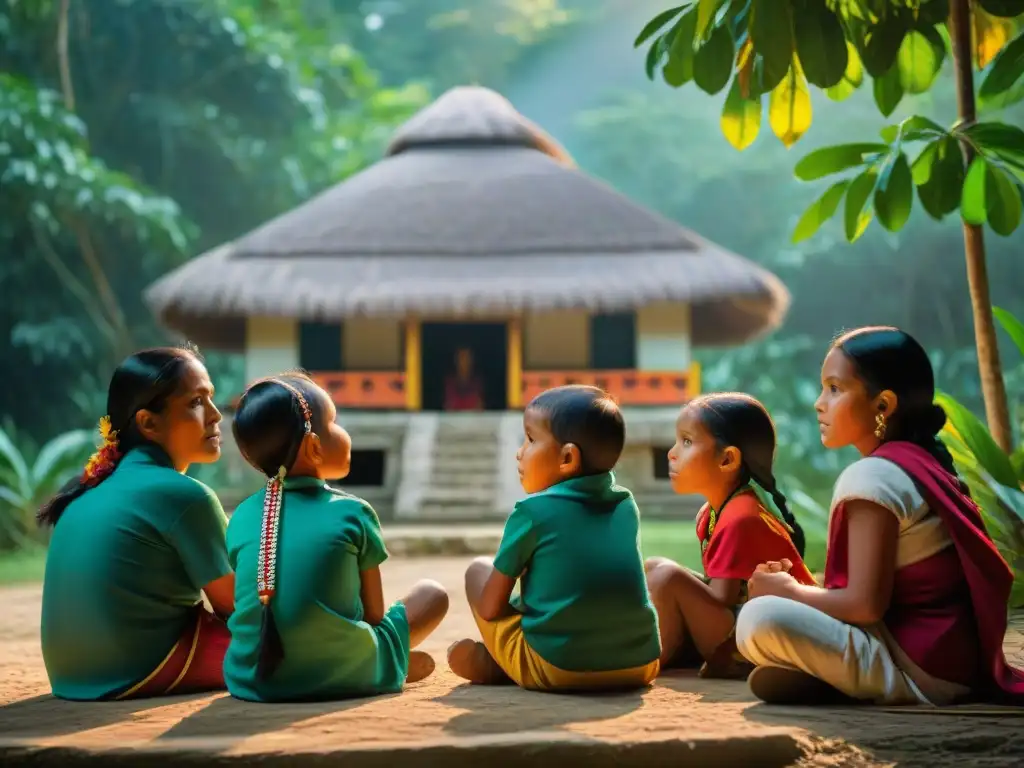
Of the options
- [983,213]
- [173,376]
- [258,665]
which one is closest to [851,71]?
[983,213]

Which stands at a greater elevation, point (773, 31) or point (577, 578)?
point (773, 31)

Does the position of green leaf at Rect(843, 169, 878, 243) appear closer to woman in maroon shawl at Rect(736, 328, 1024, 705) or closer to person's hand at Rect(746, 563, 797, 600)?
woman in maroon shawl at Rect(736, 328, 1024, 705)

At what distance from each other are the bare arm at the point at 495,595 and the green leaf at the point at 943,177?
2.40 meters

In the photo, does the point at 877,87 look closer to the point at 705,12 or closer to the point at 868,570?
the point at 705,12

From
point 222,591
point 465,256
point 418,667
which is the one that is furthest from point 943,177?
point 465,256

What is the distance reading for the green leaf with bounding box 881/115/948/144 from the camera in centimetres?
409

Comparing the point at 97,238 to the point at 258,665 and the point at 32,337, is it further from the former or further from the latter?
the point at 258,665

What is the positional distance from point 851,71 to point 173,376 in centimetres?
304

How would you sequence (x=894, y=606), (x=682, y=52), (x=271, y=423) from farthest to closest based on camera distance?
(x=682, y=52)
(x=271, y=423)
(x=894, y=606)

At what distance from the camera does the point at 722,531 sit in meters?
3.04

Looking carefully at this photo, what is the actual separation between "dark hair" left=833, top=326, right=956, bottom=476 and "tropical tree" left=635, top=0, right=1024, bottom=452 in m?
1.17

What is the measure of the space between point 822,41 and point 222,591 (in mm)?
2470

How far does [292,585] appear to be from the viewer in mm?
2719

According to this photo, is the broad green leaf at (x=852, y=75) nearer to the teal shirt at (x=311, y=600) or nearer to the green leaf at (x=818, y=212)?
the green leaf at (x=818, y=212)
